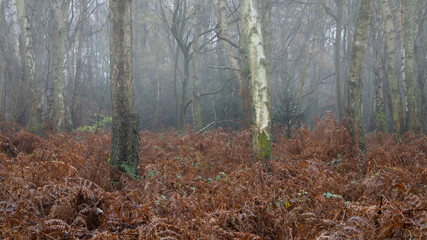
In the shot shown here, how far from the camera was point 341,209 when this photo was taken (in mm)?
2680

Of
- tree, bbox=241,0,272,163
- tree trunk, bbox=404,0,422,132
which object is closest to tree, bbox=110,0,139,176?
tree, bbox=241,0,272,163

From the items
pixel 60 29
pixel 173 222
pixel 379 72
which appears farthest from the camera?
pixel 379 72

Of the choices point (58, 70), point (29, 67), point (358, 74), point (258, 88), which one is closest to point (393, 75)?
point (358, 74)

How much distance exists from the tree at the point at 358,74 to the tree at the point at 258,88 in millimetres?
2189

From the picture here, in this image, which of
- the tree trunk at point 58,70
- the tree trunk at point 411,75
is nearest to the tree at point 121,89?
the tree trunk at point 58,70

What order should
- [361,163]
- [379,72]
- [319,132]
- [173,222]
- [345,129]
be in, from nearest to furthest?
[173,222], [361,163], [345,129], [319,132], [379,72]

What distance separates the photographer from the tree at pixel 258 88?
209 inches

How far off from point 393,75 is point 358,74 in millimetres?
2800

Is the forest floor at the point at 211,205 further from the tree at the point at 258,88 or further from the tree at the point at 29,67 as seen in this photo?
the tree at the point at 29,67

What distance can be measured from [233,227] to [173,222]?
0.55m

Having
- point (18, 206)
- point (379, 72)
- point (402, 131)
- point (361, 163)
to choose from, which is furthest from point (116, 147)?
point (379, 72)

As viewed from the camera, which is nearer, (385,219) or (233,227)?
(385,219)

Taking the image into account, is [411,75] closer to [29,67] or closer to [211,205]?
[211,205]

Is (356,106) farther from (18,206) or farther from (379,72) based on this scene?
(379,72)
